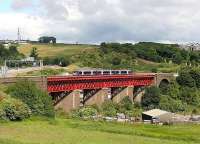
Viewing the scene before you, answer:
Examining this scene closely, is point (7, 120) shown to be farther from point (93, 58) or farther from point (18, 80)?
point (93, 58)

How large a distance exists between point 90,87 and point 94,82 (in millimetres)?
1665

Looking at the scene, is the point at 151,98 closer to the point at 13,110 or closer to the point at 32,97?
the point at 32,97

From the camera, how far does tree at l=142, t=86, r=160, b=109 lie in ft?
397

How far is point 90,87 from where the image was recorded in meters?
108

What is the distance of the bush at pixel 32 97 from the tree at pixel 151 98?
142 ft

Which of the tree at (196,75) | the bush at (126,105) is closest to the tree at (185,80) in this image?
the tree at (196,75)

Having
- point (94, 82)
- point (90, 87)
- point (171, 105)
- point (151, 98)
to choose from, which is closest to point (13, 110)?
point (90, 87)

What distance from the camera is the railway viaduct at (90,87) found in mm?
93188

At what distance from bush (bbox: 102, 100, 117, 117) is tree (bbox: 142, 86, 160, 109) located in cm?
1053

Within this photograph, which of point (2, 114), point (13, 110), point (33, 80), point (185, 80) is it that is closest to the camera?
point (2, 114)

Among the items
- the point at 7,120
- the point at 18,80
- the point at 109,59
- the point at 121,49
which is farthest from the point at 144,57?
the point at 7,120

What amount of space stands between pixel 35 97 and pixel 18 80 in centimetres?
413

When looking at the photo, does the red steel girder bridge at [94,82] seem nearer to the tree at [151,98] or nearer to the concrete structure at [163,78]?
the concrete structure at [163,78]

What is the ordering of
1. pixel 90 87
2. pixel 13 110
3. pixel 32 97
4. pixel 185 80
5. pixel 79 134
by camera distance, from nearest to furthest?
pixel 79 134
pixel 13 110
pixel 32 97
pixel 90 87
pixel 185 80
